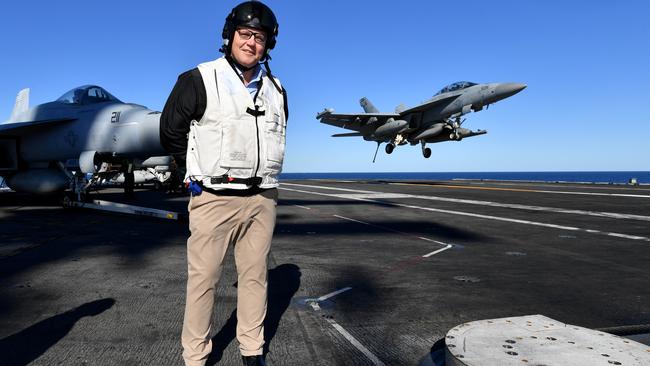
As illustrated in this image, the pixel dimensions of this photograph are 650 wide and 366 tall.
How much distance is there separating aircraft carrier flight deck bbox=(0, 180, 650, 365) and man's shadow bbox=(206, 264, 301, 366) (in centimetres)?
2

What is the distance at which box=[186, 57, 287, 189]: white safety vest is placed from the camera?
2.78m

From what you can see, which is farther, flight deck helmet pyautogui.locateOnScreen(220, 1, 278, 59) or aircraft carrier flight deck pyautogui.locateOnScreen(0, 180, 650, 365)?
aircraft carrier flight deck pyautogui.locateOnScreen(0, 180, 650, 365)

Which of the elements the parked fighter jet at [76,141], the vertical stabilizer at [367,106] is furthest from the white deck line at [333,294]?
the vertical stabilizer at [367,106]

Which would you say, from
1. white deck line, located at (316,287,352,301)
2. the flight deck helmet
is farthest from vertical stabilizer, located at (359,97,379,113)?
the flight deck helmet

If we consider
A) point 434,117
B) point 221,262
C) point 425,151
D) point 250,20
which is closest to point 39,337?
point 221,262

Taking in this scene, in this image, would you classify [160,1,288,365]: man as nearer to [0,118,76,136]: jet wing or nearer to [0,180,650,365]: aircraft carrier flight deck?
[0,180,650,365]: aircraft carrier flight deck

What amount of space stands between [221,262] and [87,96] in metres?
13.1

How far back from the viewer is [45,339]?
10.7 feet

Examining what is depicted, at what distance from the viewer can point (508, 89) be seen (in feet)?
97.7

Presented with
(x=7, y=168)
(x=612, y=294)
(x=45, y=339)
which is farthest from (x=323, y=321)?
(x=7, y=168)

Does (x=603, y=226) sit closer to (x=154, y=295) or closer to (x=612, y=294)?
(x=612, y=294)

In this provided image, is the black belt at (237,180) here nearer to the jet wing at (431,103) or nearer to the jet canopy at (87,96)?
the jet canopy at (87,96)

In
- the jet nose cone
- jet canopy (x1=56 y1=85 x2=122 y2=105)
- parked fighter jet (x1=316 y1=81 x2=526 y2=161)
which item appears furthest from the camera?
parked fighter jet (x1=316 y1=81 x2=526 y2=161)

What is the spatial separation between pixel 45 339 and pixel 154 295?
4.15 ft
